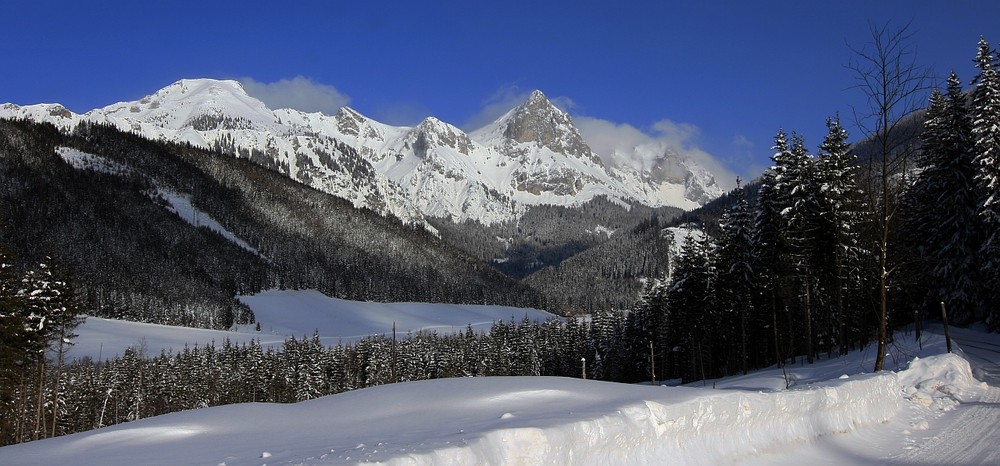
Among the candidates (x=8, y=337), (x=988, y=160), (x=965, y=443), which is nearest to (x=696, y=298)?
(x=988, y=160)

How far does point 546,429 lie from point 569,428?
1.11ft

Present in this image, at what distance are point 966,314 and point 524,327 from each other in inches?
2120

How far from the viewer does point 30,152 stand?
190 metres

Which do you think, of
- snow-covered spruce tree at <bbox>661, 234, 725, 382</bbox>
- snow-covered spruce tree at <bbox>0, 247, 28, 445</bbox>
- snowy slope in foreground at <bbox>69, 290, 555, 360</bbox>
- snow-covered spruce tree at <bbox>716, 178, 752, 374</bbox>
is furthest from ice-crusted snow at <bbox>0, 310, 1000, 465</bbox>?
snowy slope in foreground at <bbox>69, 290, 555, 360</bbox>

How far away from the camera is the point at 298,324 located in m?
158

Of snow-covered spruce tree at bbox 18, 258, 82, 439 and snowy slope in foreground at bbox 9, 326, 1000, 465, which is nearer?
snowy slope in foreground at bbox 9, 326, 1000, 465

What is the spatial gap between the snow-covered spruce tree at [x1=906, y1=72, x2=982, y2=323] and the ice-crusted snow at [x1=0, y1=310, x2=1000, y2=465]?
21386 millimetres

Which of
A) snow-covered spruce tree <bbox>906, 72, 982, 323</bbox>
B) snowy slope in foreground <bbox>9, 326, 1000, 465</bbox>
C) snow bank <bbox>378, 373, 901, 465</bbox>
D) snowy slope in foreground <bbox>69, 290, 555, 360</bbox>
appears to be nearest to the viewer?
snow bank <bbox>378, 373, 901, 465</bbox>

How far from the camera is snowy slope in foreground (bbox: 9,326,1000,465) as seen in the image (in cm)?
651

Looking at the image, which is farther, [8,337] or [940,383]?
[8,337]

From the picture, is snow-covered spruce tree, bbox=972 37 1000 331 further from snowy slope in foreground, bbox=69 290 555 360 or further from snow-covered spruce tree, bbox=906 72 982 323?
snowy slope in foreground, bbox=69 290 555 360

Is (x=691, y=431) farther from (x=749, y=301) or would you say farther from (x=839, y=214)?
(x=749, y=301)

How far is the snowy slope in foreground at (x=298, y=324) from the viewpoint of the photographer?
114 metres

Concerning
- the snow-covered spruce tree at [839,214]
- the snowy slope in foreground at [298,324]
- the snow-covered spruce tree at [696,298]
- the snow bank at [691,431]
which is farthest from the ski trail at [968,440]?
the snowy slope in foreground at [298,324]
